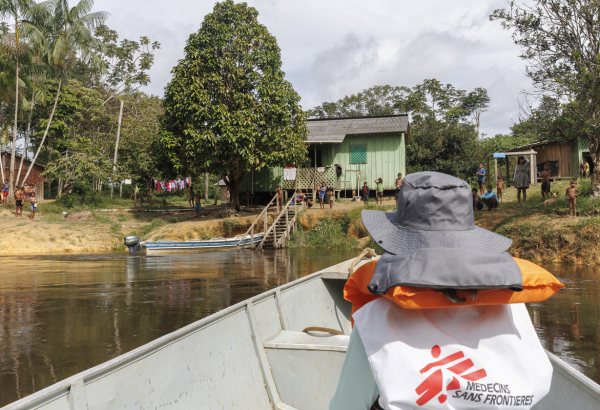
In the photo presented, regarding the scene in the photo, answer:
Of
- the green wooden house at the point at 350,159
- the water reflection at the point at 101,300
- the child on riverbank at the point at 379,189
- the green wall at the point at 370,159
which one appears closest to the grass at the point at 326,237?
the water reflection at the point at 101,300

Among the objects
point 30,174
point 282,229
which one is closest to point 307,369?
point 282,229

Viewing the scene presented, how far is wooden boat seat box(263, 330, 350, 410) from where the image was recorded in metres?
3.70

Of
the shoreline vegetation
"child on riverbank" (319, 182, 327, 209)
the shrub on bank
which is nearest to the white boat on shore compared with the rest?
the shoreline vegetation

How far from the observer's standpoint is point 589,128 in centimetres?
1525

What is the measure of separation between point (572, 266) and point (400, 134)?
13253 millimetres

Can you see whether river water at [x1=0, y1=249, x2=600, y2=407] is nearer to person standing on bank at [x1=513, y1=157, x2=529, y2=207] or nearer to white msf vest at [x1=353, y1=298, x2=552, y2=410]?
person standing on bank at [x1=513, y1=157, x2=529, y2=207]

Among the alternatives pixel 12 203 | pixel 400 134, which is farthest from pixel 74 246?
pixel 400 134

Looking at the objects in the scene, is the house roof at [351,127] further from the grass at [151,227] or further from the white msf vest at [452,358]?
the white msf vest at [452,358]

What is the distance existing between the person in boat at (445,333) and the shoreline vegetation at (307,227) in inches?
586

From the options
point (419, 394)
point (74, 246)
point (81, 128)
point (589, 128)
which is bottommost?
point (74, 246)

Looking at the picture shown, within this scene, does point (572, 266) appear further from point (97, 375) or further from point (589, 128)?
point (97, 375)

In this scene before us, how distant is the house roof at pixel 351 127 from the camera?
83.0 ft

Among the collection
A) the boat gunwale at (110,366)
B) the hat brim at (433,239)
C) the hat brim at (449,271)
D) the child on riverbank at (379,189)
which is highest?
the child on riverbank at (379,189)

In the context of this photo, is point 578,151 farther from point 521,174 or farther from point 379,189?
point 379,189
